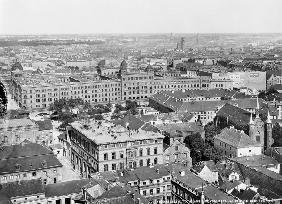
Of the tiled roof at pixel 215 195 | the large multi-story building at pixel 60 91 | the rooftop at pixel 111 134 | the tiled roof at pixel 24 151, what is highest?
the rooftop at pixel 111 134

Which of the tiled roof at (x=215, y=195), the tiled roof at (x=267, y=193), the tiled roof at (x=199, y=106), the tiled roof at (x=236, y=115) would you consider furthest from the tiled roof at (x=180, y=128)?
the tiled roof at (x=215, y=195)

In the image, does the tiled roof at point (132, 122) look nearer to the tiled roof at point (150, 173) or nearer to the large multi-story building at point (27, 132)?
the large multi-story building at point (27, 132)

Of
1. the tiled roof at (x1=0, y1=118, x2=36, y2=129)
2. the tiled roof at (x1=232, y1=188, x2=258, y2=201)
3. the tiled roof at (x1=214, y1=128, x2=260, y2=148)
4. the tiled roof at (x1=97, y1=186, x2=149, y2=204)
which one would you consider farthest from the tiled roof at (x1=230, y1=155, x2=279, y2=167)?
the tiled roof at (x1=0, y1=118, x2=36, y2=129)

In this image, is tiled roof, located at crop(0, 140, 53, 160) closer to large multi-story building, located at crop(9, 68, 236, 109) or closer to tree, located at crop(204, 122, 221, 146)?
tree, located at crop(204, 122, 221, 146)

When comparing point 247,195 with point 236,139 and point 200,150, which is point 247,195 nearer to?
point 200,150

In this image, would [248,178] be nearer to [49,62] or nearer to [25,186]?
[25,186]

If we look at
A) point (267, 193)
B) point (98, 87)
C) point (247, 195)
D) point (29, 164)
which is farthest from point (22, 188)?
point (98, 87)

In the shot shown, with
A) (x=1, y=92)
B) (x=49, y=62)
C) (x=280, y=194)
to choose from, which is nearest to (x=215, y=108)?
(x=280, y=194)
